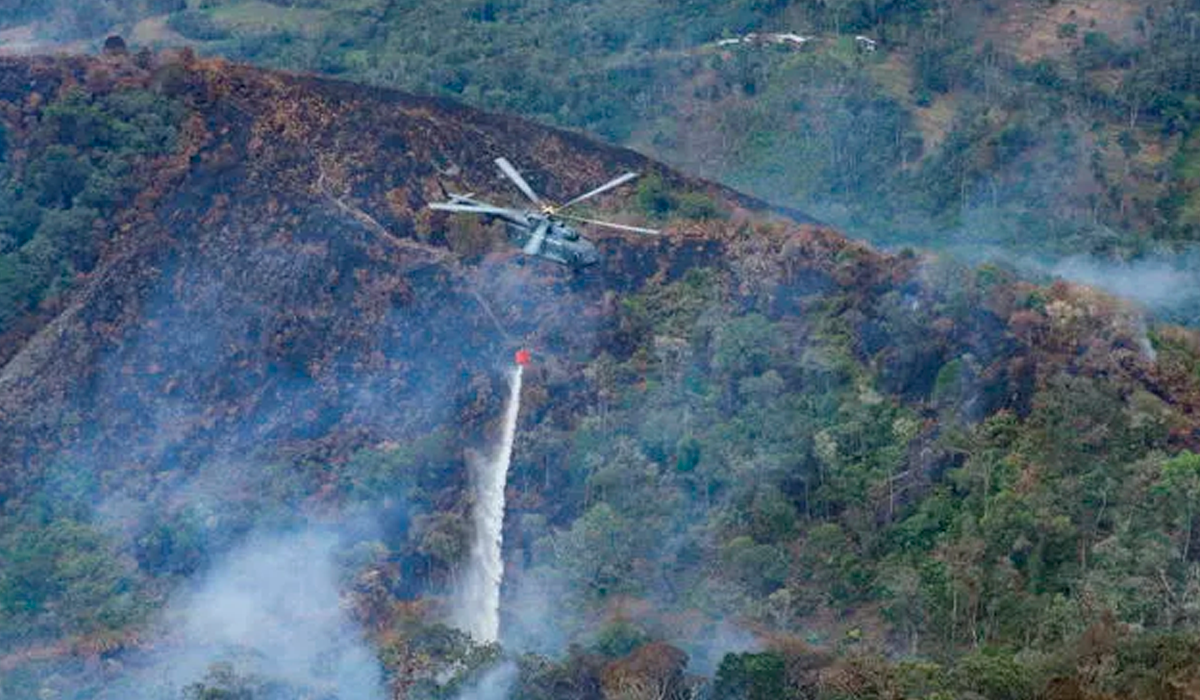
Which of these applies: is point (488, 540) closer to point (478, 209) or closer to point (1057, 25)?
point (478, 209)

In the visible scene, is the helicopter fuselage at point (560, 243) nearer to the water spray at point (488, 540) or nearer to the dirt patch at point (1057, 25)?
the water spray at point (488, 540)

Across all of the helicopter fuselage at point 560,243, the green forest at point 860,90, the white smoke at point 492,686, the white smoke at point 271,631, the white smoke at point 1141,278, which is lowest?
the green forest at point 860,90

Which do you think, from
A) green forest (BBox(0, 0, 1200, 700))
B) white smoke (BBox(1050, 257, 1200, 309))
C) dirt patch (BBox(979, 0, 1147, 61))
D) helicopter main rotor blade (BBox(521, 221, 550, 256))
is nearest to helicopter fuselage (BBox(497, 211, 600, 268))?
helicopter main rotor blade (BBox(521, 221, 550, 256))

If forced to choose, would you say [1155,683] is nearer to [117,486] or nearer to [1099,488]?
[1099,488]

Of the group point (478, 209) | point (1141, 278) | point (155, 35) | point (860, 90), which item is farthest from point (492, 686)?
point (155, 35)

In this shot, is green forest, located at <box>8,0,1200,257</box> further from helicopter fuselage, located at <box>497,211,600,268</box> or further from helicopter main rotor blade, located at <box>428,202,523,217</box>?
helicopter main rotor blade, located at <box>428,202,523,217</box>

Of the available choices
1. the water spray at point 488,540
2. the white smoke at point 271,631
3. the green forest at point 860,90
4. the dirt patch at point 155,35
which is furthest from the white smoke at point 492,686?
the dirt patch at point 155,35

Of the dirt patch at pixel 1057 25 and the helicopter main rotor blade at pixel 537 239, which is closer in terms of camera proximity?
the helicopter main rotor blade at pixel 537 239
